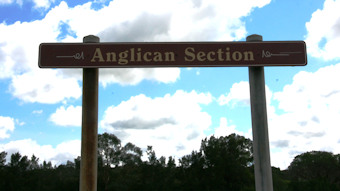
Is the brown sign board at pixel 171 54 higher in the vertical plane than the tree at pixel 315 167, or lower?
higher

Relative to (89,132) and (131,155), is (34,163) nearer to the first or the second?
(131,155)

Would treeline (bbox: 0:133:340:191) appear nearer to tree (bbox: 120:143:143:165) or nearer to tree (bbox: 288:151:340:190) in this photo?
tree (bbox: 120:143:143:165)

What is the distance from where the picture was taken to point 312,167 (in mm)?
104688

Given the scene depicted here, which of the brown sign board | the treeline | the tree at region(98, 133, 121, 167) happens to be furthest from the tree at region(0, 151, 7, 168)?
the brown sign board

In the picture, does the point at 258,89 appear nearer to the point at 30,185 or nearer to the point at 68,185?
the point at 68,185

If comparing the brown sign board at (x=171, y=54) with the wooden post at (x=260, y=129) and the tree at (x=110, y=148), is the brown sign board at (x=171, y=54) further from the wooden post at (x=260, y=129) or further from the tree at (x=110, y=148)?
the tree at (x=110, y=148)

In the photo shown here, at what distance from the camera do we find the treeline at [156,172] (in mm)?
62750

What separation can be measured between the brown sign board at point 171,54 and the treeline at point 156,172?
2172 inches

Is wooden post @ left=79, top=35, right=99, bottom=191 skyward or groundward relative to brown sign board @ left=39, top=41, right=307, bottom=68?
groundward

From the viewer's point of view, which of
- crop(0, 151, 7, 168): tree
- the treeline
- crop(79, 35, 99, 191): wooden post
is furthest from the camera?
crop(0, 151, 7, 168): tree

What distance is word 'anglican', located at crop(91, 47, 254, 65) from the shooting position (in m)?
7.42

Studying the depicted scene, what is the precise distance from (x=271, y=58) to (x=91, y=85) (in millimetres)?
4039

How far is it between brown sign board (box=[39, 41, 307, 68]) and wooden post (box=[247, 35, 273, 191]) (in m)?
0.33

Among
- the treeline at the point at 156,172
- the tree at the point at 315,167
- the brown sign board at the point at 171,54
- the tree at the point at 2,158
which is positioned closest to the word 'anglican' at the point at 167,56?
the brown sign board at the point at 171,54
